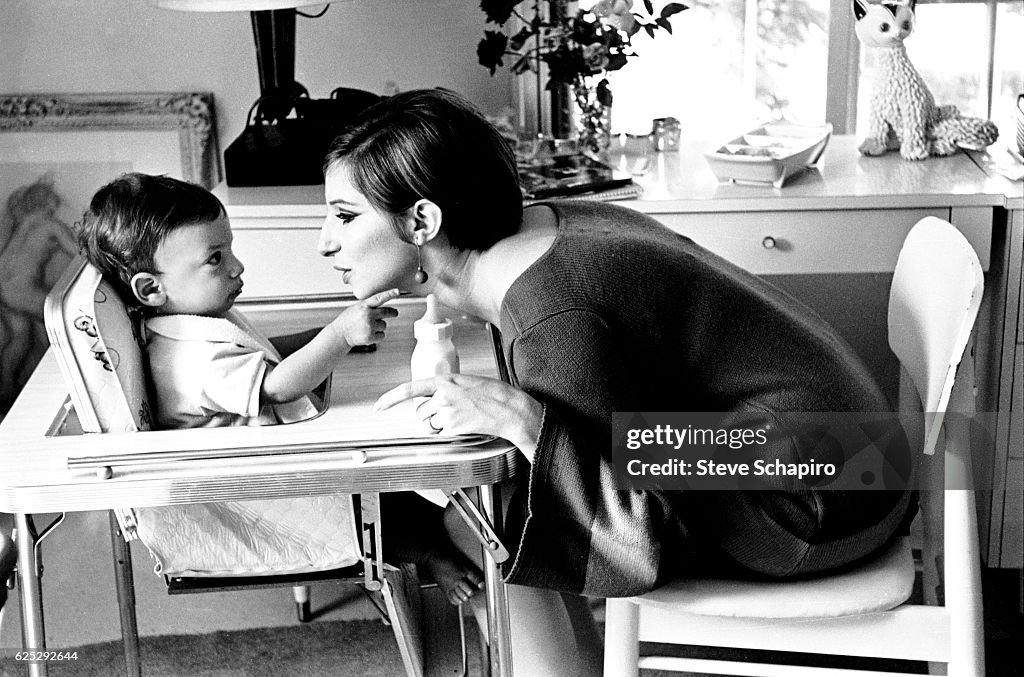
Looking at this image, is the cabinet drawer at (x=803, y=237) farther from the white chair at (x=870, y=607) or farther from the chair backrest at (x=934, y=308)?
the white chair at (x=870, y=607)

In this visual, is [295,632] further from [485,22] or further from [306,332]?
[485,22]

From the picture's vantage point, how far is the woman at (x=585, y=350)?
1.19 metres

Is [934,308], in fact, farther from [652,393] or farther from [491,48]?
[491,48]

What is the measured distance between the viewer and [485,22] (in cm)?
229

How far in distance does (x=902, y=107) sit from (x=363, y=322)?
1.21 metres

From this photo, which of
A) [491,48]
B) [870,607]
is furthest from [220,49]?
[870,607]

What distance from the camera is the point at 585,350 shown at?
1192mm

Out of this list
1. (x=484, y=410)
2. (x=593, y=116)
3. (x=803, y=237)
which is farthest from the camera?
(x=593, y=116)

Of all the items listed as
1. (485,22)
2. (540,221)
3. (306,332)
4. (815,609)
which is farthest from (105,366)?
(485,22)

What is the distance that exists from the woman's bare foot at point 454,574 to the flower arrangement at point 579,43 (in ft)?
2.96

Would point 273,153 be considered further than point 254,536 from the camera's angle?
Yes

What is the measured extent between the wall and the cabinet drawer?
638mm

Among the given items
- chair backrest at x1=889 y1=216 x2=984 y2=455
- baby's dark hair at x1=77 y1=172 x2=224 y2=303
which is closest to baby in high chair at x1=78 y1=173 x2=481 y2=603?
baby's dark hair at x1=77 y1=172 x2=224 y2=303

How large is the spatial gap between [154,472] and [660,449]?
0.50 m
